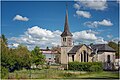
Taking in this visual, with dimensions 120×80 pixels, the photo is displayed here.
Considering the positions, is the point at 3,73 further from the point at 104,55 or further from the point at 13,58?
the point at 104,55

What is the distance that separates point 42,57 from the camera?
52.8m

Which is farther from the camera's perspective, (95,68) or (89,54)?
(89,54)

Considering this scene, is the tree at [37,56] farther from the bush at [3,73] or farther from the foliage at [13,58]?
the bush at [3,73]

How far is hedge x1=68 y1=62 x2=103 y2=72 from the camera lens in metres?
47.3

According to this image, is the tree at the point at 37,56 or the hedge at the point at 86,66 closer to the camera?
the hedge at the point at 86,66

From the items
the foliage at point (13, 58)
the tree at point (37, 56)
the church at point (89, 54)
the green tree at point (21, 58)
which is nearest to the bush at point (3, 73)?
the foliage at point (13, 58)

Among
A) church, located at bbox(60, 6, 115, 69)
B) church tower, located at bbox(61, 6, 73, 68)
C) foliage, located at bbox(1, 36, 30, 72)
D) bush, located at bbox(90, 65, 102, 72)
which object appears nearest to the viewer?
foliage, located at bbox(1, 36, 30, 72)

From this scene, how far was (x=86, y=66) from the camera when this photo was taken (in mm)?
49406

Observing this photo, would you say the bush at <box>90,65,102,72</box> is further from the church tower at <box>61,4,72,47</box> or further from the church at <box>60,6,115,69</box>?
the church tower at <box>61,4,72,47</box>

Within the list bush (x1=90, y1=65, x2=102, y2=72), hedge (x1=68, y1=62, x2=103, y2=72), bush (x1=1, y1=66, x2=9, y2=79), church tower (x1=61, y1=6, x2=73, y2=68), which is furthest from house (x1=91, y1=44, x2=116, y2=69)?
bush (x1=1, y1=66, x2=9, y2=79)

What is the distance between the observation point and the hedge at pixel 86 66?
47.3 metres

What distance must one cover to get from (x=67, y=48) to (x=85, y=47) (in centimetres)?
526

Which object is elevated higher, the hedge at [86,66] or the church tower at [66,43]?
the church tower at [66,43]

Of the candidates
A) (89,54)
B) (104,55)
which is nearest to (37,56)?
(89,54)
